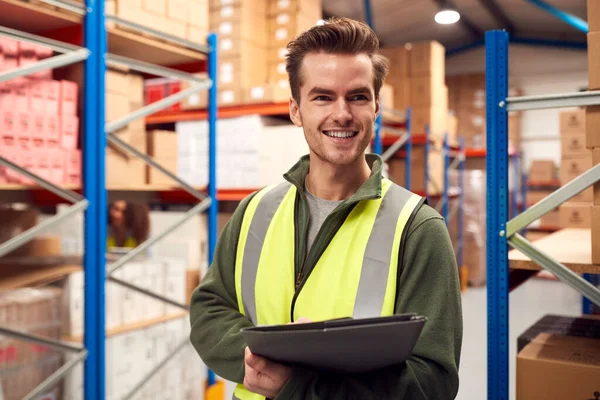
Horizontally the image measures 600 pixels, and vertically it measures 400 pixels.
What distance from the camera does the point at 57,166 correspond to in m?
3.22

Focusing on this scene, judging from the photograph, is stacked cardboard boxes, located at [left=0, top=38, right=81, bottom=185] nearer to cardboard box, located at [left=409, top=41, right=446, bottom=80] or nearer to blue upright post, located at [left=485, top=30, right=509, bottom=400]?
blue upright post, located at [left=485, top=30, right=509, bottom=400]

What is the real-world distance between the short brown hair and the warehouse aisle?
352cm

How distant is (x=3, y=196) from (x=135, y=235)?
7.81ft

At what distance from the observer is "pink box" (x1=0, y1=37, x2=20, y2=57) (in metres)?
3.00

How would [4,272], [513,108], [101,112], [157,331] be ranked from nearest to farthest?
[513,108], [101,112], [4,272], [157,331]

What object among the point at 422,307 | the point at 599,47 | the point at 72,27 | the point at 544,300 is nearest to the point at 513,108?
the point at 599,47

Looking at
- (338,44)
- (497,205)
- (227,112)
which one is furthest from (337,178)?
(227,112)

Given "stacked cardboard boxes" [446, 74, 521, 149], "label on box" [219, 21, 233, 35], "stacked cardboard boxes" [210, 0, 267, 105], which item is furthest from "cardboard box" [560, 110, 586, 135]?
"stacked cardboard boxes" [446, 74, 521, 149]

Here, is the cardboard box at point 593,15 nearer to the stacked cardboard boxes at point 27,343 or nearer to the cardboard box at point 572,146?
the cardboard box at point 572,146

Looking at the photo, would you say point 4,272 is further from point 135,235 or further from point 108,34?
point 135,235

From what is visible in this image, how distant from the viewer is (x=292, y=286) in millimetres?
1680

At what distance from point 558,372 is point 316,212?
58.6 inches

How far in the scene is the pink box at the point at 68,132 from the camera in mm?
3283

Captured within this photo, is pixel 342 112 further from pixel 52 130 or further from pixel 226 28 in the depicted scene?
pixel 226 28
